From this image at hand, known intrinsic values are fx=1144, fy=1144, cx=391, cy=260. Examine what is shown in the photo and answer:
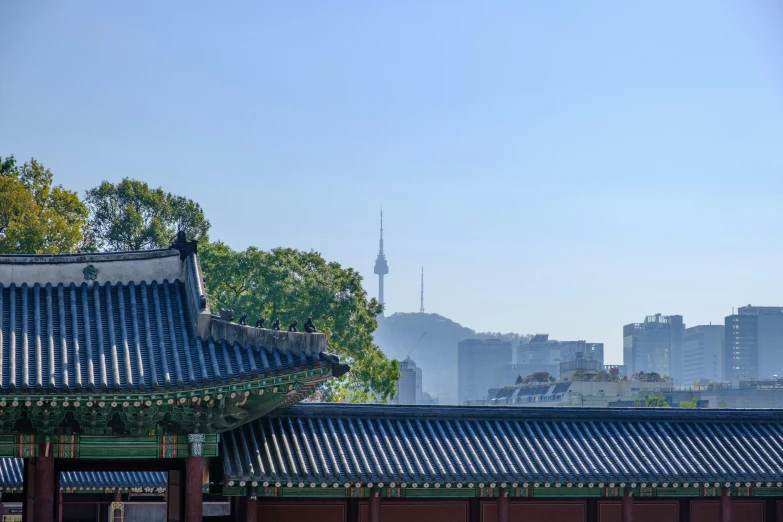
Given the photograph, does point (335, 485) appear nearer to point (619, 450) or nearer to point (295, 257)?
point (619, 450)

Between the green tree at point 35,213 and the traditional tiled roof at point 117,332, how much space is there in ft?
112

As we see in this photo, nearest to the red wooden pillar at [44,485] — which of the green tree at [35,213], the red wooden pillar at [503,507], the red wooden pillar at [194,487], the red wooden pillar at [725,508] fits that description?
the red wooden pillar at [194,487]

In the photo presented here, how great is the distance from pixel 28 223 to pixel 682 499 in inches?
1673

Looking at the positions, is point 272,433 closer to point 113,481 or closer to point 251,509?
point 251,509

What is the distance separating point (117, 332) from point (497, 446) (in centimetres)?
940

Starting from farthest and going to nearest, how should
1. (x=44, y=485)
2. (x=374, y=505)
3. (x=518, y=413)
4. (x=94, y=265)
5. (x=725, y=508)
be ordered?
1. (x=518, y=413)
2. (x=725, y=508)
3. (x=94, y=265)
4. (x=374, y=505)
5. (x=44, y=485)

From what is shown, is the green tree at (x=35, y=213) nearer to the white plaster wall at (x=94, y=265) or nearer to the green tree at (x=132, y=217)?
the green tree at (x=132, y=217)

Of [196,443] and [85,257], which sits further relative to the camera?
[85,257]

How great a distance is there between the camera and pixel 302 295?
64.4 metres

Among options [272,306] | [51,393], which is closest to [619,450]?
[51,393]

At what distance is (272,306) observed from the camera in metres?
65.2

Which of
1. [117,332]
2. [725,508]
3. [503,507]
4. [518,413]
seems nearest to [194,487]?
[117,332]

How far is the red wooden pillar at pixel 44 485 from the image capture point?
24.5 m

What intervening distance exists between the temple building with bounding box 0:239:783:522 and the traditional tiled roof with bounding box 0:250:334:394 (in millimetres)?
47
